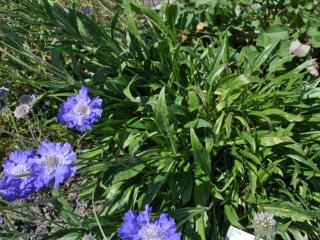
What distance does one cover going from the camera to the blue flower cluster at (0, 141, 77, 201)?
67.7 inches

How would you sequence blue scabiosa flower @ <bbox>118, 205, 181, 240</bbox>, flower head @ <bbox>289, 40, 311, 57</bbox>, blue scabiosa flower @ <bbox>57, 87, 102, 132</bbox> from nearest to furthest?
blue scabiosa flower @ <bbox>118, 205, 181, 240</bbox>
blue scabiosa flower @ <bbox>57, 87, 102, 132</bbox>
flower head @ <bbox>289, 40, 311, 57</bbox>

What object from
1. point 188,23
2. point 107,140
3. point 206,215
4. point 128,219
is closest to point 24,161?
point 128,219

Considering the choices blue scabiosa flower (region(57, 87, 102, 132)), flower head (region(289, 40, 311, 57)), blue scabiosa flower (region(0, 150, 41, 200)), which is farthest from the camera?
flower head (region(289, 40, 311, 57))

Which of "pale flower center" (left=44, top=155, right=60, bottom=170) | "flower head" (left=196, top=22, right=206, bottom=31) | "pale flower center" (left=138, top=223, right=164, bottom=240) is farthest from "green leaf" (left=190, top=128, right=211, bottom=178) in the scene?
"flower head" (left=196, top=22, right=206, bottom=31)

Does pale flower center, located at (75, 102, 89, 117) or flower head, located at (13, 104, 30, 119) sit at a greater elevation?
flower head, located at (13, 104, 30, 119)

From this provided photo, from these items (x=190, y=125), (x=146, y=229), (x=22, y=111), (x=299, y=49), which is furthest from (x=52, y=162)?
(x=299, y=49)

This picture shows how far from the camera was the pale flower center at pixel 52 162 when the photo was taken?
1.75m

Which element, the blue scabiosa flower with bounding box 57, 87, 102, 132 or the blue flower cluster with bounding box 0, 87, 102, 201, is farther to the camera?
the blue scabiosa flower with bounding box 57, 87, 102, 132

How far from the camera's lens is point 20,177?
5.97 ft

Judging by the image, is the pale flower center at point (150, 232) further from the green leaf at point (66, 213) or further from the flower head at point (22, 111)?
the flower head at point (22, 111)

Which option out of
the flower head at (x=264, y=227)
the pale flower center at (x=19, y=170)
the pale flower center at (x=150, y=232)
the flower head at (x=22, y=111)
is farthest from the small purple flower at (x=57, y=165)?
the flower head at (x=264, y=227)

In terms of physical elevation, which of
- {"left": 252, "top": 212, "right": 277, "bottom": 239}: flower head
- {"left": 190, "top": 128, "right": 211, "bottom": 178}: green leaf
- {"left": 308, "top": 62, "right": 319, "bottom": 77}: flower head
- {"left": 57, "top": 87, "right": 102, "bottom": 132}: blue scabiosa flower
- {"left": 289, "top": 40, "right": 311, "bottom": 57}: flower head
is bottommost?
Result: {"left": 252, "top": 212, "right": 277, "bottom": 239}: flower head

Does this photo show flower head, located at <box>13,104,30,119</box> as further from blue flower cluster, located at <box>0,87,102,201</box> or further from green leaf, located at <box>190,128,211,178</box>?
green leaf, located at <box>190,128,211,178</box>

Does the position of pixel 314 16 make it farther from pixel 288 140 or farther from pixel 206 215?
pixel 206 215
